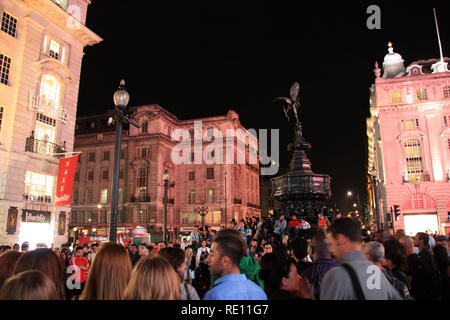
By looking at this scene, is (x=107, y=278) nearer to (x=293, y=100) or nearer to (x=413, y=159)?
(x=293, y=100)

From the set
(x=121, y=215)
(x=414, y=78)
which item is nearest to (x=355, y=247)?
(x=414, y=78)

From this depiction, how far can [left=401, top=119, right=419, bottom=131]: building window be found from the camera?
1829 inches

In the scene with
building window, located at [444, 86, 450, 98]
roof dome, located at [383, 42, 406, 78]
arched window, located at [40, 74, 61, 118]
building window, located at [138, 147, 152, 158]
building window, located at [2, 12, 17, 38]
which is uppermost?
roof dome, located at [383, 42, 406, 78]

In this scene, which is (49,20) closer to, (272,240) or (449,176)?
(272,240)

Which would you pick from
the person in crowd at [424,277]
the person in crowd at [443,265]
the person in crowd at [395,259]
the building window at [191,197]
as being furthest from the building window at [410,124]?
the person in crowd at [395,259]

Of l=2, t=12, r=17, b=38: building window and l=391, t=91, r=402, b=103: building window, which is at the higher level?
l=391, t=91, r=402, b=103: building window

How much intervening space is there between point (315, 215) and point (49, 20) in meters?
24.0

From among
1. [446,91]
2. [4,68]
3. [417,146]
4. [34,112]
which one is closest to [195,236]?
[34,112]

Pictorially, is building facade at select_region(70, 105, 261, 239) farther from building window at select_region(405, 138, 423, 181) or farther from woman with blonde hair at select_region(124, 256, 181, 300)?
woman with blonde hair at select_region(124, 256, 181, 300)

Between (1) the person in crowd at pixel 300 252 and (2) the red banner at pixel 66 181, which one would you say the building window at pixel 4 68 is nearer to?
(2) the red banner at pixel 66 181

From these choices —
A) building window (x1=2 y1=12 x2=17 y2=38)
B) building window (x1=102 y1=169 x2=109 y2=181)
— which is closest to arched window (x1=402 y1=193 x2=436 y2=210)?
building window (x1=2 y1=12 x2=17 y2=38)

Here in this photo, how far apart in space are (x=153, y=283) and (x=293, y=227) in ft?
27.3

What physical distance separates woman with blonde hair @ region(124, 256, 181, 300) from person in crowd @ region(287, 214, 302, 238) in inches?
310

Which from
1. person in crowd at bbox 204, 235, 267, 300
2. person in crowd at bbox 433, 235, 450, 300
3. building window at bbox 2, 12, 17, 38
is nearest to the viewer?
person in crowd at bbox 204, 235, 267, 300
